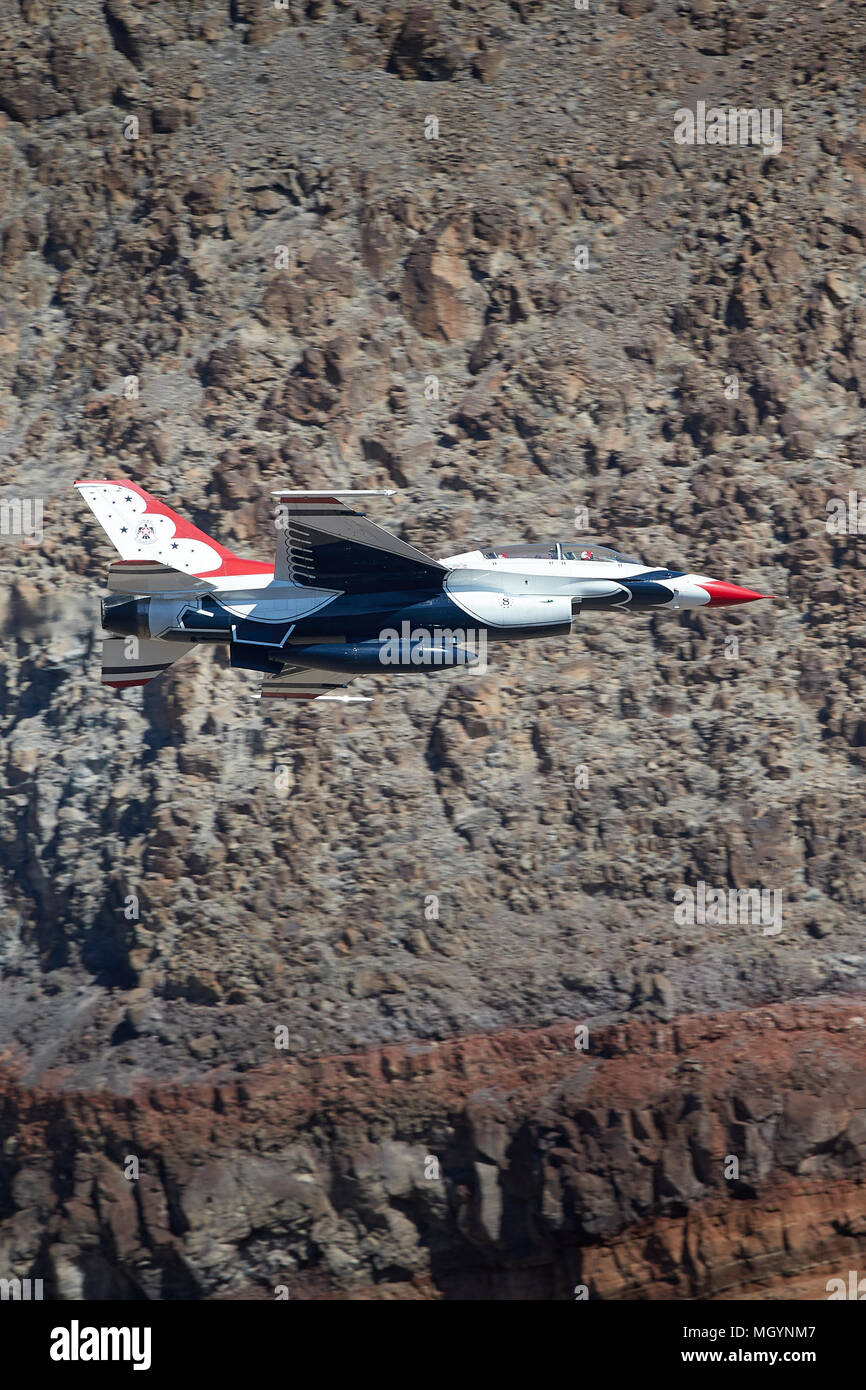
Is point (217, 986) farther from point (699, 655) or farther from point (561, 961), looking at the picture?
point (699, 655)

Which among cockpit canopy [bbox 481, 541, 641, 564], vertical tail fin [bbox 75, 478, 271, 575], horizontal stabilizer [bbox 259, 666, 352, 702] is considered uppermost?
vertical tail fin [bbox 75, 478, 271, 575]

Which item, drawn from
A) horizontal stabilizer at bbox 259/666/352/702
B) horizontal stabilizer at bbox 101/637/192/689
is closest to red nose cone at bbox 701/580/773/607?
horizontal stabilizer at bbox 259/666/352/702

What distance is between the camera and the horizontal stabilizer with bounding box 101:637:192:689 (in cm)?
3500

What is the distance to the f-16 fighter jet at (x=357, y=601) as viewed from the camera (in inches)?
1324

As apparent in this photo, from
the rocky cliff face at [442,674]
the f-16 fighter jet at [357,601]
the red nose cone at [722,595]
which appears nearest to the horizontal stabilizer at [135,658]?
the f-16 fighter jet at [357,601]

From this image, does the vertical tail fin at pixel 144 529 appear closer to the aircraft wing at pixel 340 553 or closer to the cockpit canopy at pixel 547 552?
the aircraft wing at pixel 340 553

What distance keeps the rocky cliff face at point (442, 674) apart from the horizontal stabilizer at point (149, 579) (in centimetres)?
1244

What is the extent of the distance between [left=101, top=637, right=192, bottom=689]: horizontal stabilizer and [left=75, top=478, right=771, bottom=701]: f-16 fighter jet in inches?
2.0

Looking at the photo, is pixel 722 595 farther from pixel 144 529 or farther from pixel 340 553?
pixel 144 529

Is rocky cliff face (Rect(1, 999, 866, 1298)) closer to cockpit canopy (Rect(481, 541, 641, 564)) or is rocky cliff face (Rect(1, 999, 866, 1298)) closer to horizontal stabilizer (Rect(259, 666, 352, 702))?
horizontal stabilizer (Rect(259, 666, 352, 702))

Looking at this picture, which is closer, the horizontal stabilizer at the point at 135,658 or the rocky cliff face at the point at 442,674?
the horizontal stabilizer at the point at 135,658

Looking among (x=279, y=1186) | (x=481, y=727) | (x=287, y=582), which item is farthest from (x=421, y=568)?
(x=279, y=1186)

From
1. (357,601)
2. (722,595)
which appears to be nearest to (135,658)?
(357,601)

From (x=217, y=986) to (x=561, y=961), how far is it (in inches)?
380
